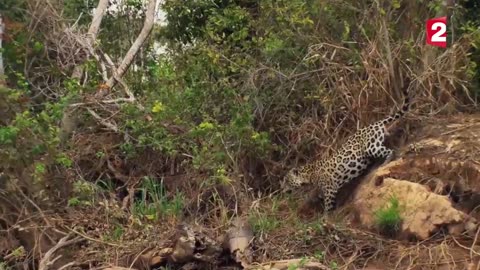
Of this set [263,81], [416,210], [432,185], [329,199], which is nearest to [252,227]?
[416,210]

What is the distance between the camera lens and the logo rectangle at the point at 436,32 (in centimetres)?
904

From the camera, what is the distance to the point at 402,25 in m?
9.78

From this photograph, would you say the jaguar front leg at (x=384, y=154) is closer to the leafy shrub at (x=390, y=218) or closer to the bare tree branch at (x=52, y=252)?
the leafy shrub at (x=390, y=218)

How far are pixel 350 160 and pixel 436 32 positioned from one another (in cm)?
170

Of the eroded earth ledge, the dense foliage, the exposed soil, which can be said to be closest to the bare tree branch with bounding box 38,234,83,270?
the exposed soil

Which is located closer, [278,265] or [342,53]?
[278,265]

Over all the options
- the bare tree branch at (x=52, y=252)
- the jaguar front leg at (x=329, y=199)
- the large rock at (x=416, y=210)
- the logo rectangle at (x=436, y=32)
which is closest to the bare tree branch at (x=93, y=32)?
the bare tree branch at (x=52, y=252)

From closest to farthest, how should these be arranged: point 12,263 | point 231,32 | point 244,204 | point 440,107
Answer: point 12,263, point 244,204, point 440,107, point 231,32

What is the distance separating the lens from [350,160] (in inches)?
354

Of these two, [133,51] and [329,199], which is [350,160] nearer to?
[329,199]

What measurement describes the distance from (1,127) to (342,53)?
3933mm

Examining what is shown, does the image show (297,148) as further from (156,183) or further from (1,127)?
(1,127)

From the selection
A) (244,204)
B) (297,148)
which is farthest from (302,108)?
(244,204)

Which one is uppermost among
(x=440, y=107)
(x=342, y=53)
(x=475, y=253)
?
(x=342, y=53)
